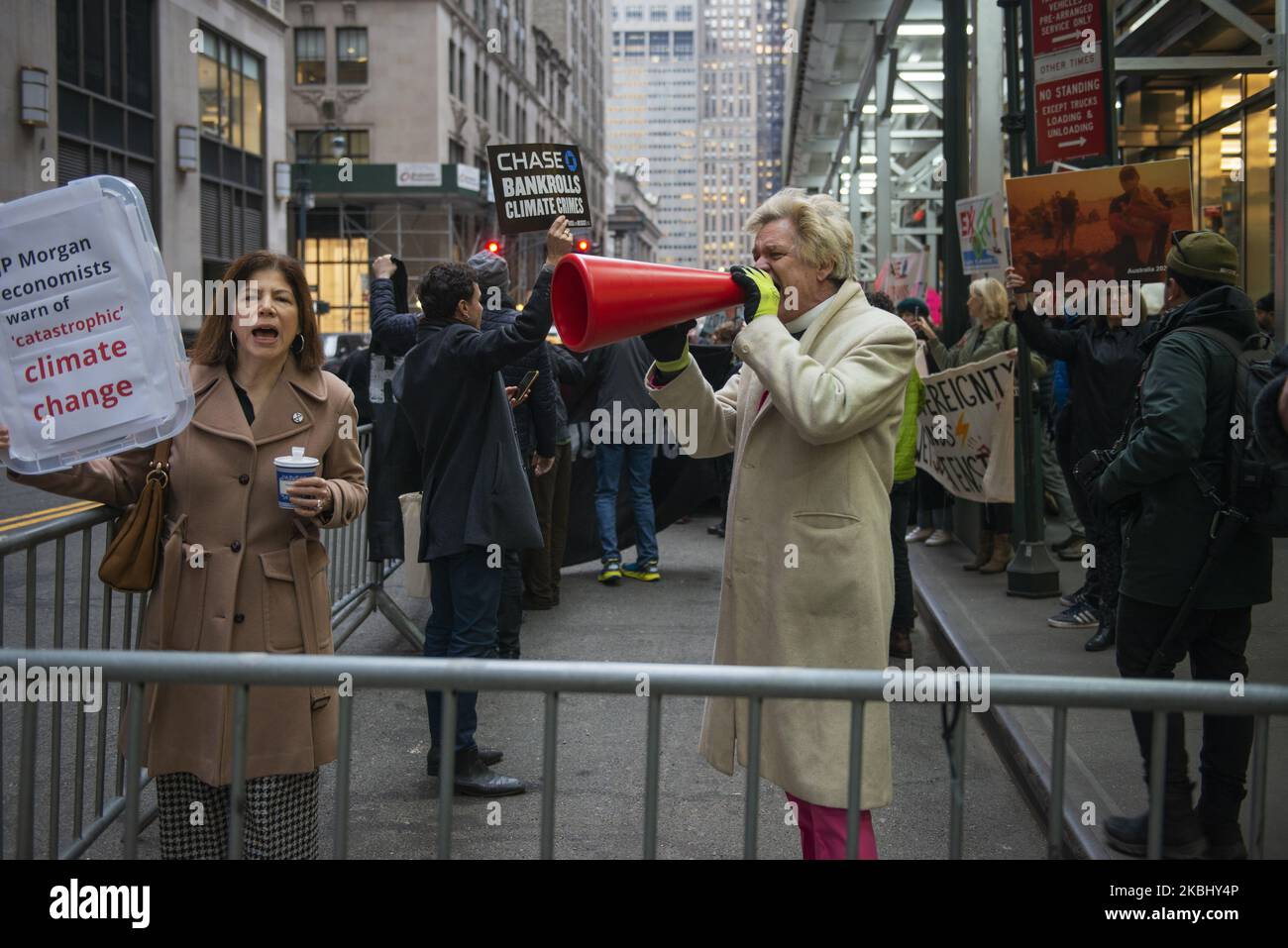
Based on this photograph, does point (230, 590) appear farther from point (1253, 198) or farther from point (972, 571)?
point (1253, 198)

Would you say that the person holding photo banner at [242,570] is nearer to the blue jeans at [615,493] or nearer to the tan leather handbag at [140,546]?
the tan leather handbag at [140,546]

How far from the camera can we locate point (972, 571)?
9.77 metres

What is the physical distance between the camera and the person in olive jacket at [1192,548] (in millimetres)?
4086

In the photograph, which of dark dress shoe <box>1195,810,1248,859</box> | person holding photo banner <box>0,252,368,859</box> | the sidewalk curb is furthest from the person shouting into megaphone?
dark dress shoe <box>1195,810,1248,859</box>

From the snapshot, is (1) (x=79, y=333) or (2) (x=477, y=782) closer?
(1) (x=79, y=333)

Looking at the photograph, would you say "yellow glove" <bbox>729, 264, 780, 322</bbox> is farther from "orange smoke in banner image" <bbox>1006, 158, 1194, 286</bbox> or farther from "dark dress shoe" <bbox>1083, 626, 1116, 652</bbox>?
"orange smoke in banner image" <bbox>1006, 158, 1194, 286</bbox>

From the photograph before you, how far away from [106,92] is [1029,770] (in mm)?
27995

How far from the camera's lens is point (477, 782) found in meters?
5.13

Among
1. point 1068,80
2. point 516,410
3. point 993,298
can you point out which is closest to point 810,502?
point 516,410

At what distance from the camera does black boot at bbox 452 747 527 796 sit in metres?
5.12

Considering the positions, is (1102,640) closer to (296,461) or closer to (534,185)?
(534,185)

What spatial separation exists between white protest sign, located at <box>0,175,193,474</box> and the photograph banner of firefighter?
6.68 m
